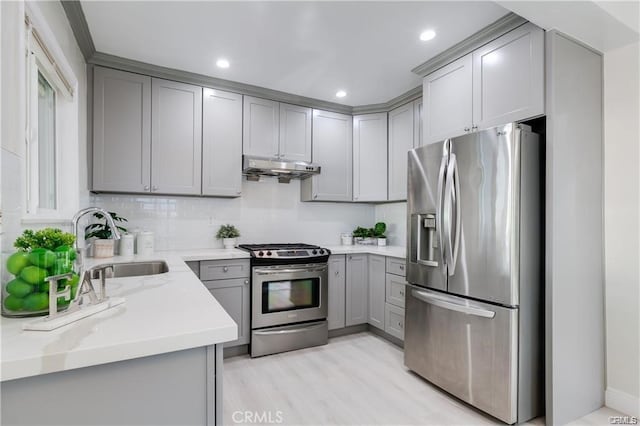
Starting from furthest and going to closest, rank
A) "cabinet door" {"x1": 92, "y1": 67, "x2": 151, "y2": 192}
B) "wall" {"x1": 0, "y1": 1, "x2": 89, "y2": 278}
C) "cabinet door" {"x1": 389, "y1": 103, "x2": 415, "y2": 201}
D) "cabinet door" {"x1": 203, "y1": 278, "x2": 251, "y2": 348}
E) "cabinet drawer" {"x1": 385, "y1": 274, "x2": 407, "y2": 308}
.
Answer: "cabinet door" {"x1": 389, "y1": 103, "x2": 415, "y2": 201}
"cabinet drawer" {"x1": 385, "y1": 274, "x2": 407, "y2": 308}
"cabinet door" {"x1": 203, "y1": 278, "x2": 251, "y2": 348}
"cabinet door" {"x1": 92, "y1": 67, "x2": 151, "y2": 192}
"wall" {"x1": 0, "y1": 1, "x2": 89, "y2": 278}

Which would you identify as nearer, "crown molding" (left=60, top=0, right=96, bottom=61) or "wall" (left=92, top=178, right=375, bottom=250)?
"crown molding" (left=60, top=0, right=96, bottom=61)

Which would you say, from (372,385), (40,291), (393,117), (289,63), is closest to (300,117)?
(289,63)

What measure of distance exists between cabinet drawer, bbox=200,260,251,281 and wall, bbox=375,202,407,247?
186cm

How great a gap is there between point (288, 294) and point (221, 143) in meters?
1.59

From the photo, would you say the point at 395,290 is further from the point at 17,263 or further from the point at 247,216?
the point at 17,263

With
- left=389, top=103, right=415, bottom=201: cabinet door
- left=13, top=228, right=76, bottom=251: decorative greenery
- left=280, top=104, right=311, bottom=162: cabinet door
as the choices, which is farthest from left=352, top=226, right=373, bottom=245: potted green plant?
left=13, top=228, right=76, bottom=251: decorative greenery

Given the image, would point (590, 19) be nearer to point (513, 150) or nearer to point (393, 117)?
point (513, 150)

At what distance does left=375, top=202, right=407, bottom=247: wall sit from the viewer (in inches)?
152

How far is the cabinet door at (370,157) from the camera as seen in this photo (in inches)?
147

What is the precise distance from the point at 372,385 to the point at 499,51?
99.3 inches

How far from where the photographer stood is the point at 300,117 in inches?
141

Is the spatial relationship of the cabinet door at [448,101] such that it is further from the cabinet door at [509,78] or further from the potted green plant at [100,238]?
the potted green plant at [100,238]

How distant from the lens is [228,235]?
336 cm

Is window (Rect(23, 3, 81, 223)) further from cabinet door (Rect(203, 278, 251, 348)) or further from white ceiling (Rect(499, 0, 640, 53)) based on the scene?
white ceiling (Rect(499, 0, 640, 53))
